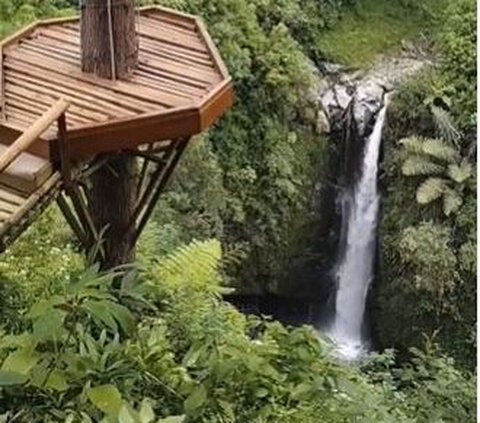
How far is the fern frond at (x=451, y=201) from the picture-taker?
10273 mm

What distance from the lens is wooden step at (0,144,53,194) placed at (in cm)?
369

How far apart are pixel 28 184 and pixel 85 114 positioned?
494 millimetres

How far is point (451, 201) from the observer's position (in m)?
10.3

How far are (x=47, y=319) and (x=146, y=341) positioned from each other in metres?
1.02

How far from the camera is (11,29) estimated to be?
8.78 metres

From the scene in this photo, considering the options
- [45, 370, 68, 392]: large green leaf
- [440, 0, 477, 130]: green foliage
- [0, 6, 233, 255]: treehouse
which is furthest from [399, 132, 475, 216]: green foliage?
[45, 370, 68, 392]: large green leaf

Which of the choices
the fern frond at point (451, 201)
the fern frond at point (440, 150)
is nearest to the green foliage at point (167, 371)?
the fern frond at point (451, 201)

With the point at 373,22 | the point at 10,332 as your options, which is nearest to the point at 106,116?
the point at 10,332

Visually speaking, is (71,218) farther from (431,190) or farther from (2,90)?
(431,190)

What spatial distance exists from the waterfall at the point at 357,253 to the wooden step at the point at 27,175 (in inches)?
308

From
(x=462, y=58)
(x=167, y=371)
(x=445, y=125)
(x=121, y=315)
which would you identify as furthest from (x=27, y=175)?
(x=462, y=58)

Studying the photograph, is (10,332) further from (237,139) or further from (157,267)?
(237,139)

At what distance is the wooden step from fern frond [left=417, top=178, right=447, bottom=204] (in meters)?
7.23

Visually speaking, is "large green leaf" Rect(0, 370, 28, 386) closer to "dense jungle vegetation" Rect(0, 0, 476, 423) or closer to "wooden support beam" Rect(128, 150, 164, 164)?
"wooden support beam" Rect(128, 150, 164, 164)
